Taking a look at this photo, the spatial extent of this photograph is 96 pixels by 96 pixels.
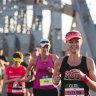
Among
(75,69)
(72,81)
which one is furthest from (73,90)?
(75,69)

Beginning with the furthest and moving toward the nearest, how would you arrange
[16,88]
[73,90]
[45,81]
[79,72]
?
[16,88], [45,81], [73,90], [79,72]

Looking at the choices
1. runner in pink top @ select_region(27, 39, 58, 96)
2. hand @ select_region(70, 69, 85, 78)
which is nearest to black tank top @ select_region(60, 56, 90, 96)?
hand @ select_region(70, 69, 85, 78)

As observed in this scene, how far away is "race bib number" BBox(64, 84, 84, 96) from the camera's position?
19.7ft

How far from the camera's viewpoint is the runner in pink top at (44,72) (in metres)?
10.1

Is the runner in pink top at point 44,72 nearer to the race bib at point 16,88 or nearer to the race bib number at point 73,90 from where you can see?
the race bib at point 16,88

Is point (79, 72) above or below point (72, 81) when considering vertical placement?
above

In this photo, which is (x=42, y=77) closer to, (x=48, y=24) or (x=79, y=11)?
(x=79, y=11)

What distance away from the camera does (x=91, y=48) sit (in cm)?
2834

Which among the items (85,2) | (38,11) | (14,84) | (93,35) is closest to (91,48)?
(93,35)

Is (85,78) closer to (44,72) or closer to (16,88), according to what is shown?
(44,72)

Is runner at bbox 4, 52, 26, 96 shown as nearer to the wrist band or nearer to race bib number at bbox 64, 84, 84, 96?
race bib number at bbox 64, 84, 84, 96

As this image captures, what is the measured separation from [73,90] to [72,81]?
6.6 inches

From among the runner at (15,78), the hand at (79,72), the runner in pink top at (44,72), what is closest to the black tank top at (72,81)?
the hand at (79,72)

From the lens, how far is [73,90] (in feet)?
20.0
